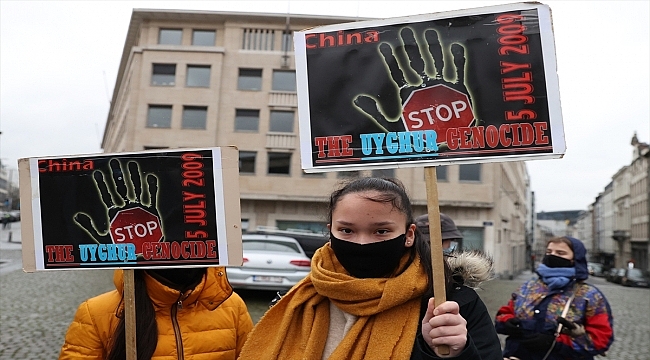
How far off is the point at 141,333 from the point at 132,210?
23.0 inches

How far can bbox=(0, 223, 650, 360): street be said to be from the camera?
25.3 feet

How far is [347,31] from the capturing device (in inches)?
86.2

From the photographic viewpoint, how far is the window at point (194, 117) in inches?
1238

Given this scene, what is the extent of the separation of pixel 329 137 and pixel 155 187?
98 cm

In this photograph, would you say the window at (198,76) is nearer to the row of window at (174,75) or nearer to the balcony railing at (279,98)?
the row of window at (174,75)

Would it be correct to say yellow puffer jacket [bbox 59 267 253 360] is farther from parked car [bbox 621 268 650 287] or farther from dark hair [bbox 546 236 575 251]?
parked car [bbox 621 268 650 287]

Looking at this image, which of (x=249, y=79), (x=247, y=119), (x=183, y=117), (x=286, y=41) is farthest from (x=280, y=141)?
(x=286, y=41)

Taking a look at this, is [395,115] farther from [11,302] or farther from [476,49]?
[11,302]

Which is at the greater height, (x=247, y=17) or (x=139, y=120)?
(x=247, y=17)

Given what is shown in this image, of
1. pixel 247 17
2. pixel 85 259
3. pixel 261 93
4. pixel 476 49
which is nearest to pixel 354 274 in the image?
pixel 476 49

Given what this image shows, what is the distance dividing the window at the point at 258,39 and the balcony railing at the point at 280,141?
5.63m

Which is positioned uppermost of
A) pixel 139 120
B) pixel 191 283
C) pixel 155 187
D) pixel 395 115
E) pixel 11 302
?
pixel 139 120

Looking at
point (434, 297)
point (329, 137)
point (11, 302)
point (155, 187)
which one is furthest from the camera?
point (11, 302)

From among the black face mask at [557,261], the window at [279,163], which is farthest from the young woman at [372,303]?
the window at [279,163]
